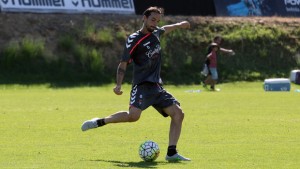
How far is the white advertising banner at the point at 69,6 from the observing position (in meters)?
36.2

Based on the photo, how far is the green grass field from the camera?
39.0ft

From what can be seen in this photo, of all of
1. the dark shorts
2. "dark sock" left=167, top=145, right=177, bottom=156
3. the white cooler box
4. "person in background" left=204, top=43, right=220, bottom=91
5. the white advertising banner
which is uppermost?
the dark shorts

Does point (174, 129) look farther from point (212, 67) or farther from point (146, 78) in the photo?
point (212, 67)

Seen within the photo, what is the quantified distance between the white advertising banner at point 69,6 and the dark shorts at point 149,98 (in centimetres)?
2405

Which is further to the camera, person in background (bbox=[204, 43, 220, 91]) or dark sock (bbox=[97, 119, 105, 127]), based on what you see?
person in background (bbox=[204, 43, 220, 91])

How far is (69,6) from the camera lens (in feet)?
123

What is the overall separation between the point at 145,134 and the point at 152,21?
13.4 ft

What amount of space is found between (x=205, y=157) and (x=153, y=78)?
4.48 feet

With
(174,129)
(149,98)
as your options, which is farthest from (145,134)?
(174,129)

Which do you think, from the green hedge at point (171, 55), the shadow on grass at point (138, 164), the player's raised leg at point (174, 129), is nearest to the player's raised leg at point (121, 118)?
the player's raised leg at point (174, 129)

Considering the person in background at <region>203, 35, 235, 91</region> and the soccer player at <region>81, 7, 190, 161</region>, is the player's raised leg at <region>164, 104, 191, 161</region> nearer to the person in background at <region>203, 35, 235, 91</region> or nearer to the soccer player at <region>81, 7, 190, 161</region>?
the soccer player at <region>81, 7, 190, 161</region>

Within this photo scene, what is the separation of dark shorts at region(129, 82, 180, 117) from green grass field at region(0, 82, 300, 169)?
0.78m

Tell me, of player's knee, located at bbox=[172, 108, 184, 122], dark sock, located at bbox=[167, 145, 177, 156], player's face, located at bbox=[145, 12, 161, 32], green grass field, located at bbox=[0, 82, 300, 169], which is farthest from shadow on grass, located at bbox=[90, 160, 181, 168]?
player's face, located at bbox=[145, 12, 161, 32]

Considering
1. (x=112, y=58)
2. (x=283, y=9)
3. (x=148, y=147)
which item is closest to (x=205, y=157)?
(x=148, y=147)
